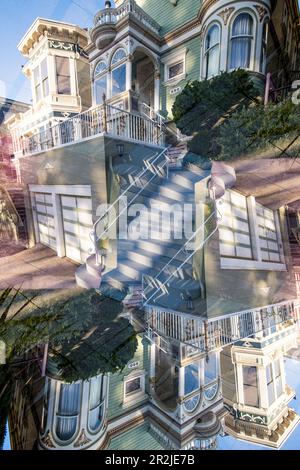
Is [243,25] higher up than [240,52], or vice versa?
[243,25]

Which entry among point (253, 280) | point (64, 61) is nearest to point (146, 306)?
point (253, 280)

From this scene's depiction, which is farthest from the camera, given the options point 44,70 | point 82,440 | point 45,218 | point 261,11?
point 45,218

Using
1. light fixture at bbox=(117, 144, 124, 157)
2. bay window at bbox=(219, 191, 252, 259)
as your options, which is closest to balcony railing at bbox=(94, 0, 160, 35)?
light fixture at bbox=(117, 144, 124, 157)

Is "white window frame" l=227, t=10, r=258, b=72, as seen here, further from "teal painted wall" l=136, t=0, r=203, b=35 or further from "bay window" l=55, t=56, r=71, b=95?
"bay window" l=55, t=56, r=71, b=95

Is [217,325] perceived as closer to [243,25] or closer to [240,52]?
[240,52]

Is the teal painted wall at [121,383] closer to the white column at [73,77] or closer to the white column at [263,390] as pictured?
the white column at [263,390]

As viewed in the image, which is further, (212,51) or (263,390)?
(212,51)

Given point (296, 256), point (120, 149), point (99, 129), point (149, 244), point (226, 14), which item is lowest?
point (296, 256)

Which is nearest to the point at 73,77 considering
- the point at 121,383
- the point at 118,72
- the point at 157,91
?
the point at 118,72

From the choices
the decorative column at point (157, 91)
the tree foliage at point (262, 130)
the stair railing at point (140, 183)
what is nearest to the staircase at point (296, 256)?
the tree foliage at point (262, 130)
